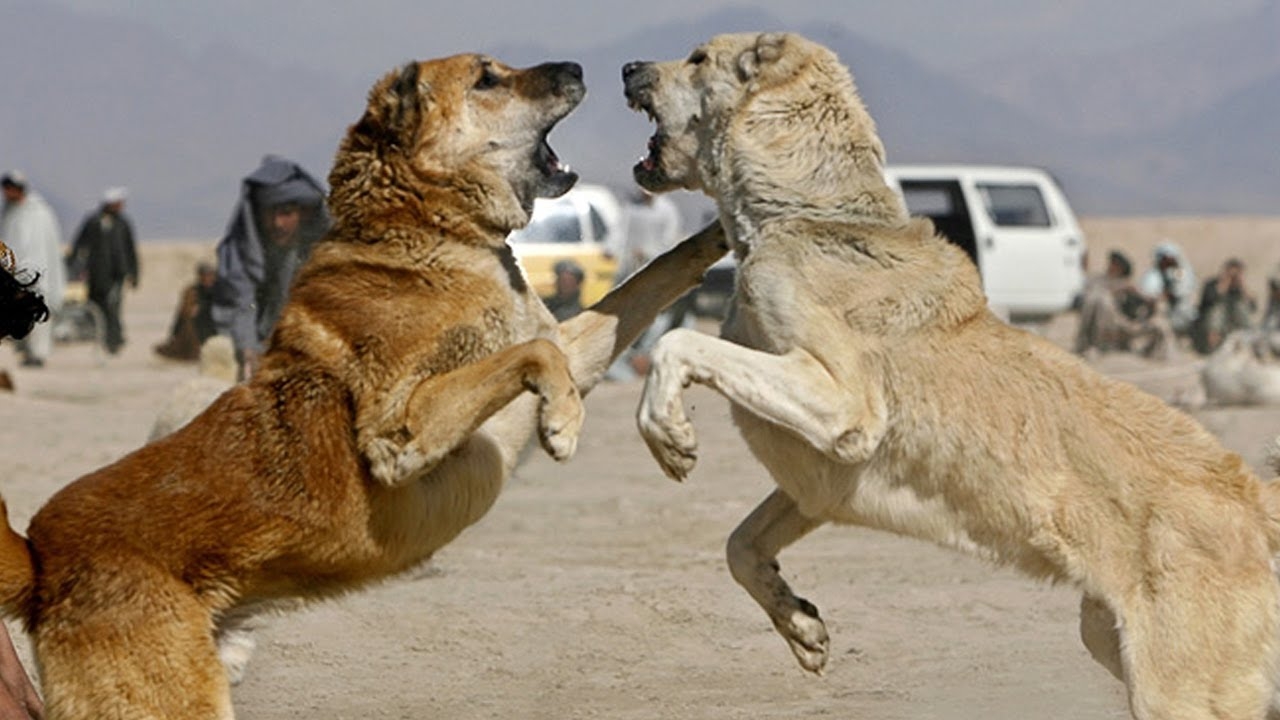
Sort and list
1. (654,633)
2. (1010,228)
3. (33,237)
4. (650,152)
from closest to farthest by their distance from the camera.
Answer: (650,152)
(654,633)
(33,237)
(1010,228)

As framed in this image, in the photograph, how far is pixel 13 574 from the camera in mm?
4758

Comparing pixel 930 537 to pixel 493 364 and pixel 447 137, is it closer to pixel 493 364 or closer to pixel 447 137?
pixel 493 364

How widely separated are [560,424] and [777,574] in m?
1.19

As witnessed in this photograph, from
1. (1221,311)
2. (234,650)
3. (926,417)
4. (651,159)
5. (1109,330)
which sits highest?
(651,159)

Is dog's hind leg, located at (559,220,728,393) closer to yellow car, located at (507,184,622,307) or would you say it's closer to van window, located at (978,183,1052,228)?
yellow car, located at (507,184,622,307)

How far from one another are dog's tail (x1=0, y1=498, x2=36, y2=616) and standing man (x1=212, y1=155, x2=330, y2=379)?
19.3 feet

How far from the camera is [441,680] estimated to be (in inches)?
281

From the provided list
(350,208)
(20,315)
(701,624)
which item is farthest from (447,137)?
(701,624)

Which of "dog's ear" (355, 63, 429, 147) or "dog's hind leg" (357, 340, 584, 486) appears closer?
"dog's hind leg" (357, 340, 584, 486)

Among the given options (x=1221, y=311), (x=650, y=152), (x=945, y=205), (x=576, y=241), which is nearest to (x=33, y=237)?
(x=576, y=241)

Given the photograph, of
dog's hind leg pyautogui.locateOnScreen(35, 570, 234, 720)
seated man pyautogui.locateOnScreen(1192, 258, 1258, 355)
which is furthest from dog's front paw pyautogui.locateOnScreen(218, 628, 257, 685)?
seated man pyautogui.locateOnScreen(1192, 258, 1258, 355)

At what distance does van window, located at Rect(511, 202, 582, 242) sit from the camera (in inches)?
923

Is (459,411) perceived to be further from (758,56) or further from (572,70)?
(758,56)

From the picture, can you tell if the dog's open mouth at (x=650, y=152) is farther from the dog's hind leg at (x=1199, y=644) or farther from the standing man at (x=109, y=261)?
the standing man at (x=109, y=261)
